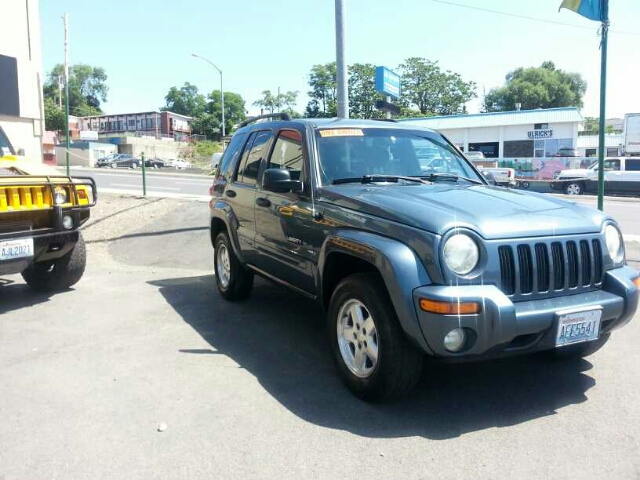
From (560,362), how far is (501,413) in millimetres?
1078

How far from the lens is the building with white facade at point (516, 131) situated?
37469 millimetres

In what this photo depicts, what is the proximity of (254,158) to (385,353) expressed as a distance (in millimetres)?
2860

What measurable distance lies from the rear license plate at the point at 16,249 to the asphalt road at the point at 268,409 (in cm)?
64

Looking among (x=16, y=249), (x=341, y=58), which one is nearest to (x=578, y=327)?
(x=16, y=249)

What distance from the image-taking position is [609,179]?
77.9ft

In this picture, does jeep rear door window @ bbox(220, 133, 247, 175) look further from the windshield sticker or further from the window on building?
the window on building

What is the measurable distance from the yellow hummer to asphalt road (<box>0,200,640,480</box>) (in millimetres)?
722

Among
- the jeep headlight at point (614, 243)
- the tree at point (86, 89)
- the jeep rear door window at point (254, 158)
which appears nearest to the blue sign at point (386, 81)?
the jeep rear door window at point (254, 158)

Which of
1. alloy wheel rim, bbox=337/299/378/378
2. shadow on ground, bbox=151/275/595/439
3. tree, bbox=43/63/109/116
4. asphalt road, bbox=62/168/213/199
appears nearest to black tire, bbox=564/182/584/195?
asphalt road, bbox=62/168/213/199

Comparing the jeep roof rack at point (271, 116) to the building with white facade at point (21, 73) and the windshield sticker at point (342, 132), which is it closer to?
the windshield sticker at point (342, 132)

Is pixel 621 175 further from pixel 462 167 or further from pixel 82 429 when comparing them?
pixel 82 429

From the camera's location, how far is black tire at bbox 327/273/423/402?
11.0 feet

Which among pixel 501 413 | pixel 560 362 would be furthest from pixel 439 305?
pixel 560 362

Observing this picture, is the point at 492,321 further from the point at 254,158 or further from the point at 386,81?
the point at 386,81
